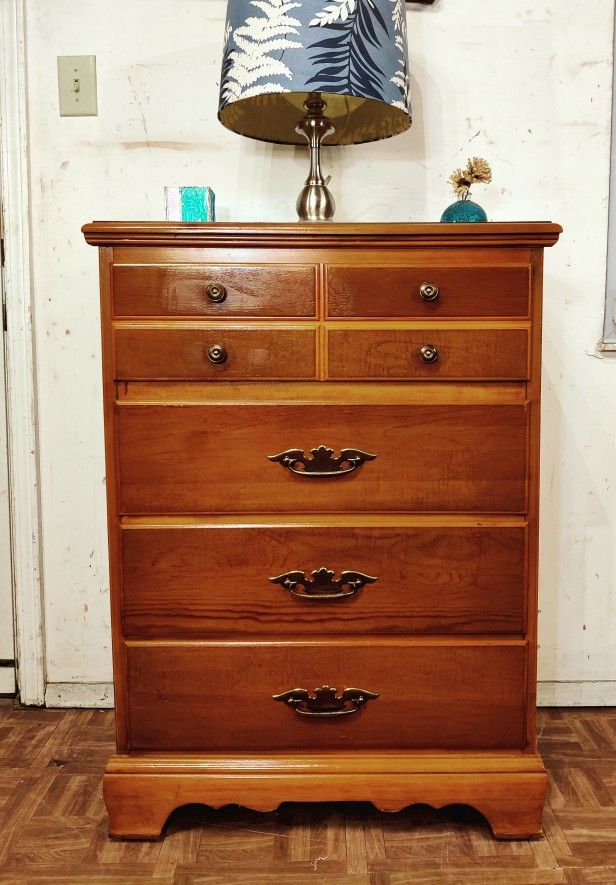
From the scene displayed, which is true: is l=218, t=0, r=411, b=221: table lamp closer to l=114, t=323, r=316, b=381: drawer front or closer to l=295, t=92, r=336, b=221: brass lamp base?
l=295, t=92, r=336, b=221: brass lamp base

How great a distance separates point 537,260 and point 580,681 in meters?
1.23

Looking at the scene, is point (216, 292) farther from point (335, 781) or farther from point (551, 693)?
point (551, 693)

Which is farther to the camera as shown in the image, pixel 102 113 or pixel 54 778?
pixel 102 113

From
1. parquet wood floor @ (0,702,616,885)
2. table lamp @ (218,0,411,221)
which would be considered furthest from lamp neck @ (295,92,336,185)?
parquet wood floor @ (0,702,616,885)

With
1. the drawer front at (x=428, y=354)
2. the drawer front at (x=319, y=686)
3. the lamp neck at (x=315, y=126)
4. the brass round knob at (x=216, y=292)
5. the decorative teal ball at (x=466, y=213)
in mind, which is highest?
the lamp neck at (x=315, y=126)

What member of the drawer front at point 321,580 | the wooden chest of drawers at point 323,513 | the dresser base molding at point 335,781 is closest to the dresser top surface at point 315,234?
the wooden chest of drawers at point 323,513

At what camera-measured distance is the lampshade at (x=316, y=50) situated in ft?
4.33

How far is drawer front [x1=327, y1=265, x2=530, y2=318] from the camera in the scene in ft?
4.30

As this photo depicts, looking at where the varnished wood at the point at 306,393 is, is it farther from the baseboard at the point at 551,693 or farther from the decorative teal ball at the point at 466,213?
the baseboard at the point at 551,693

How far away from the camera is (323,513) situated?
1.36 m

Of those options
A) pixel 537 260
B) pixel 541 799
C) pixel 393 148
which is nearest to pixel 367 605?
pixel 541 799

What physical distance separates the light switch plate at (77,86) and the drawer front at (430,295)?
974mm

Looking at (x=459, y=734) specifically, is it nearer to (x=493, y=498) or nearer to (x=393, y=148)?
(x=493, y=498)

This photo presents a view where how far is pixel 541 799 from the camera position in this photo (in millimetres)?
1379
